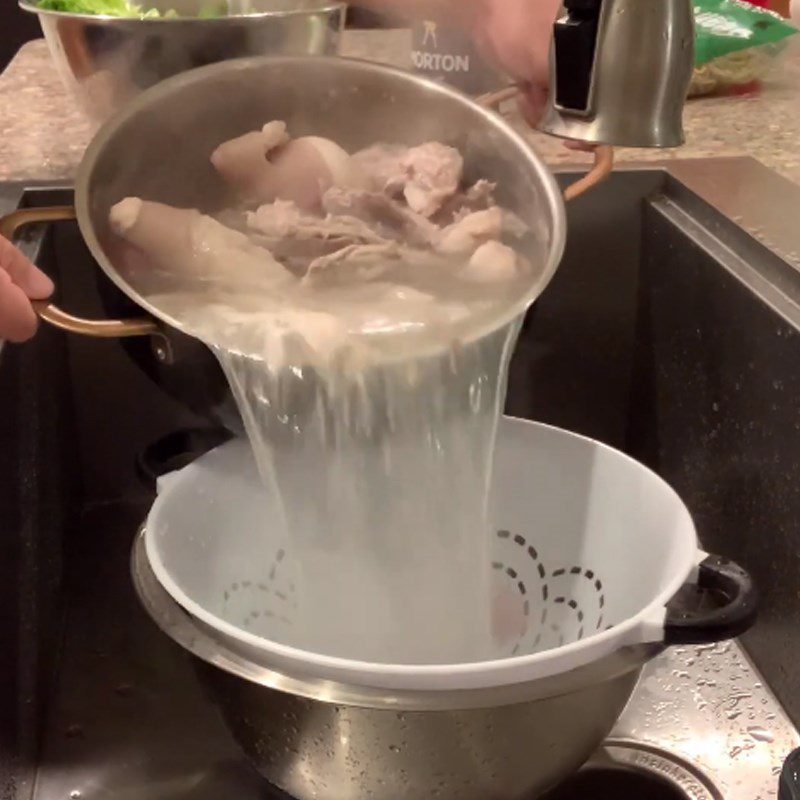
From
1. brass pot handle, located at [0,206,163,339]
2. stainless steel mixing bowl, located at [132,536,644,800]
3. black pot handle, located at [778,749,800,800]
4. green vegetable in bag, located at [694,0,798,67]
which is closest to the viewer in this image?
black pot handle, located at [778,749,800,800]

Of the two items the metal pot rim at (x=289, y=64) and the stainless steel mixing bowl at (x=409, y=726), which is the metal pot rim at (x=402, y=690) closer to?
the stainless steel mixing bowl at (x=409, y=726)

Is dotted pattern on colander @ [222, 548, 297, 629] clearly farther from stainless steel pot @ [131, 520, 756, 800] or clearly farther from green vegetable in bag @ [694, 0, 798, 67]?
green vegetable in bag @ [694, 0, 798, 67]

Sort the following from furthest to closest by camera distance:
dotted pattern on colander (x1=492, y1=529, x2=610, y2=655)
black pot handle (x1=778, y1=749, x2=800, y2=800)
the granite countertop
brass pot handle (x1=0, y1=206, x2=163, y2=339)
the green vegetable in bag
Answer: the green vegetable in bag < the granite countertop < dotted pattern on colander (x1=492, y1=529, x2=610, y2=655) < brass pot handle (x1=0, y1=206, x2=163, y2=339) < black pot handle (x1=778, y1=749, x2=800, y2=800)

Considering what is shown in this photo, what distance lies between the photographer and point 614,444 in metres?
0.90

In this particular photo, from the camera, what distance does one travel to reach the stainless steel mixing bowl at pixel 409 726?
464 mm

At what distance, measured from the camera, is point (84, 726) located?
0.63 metres

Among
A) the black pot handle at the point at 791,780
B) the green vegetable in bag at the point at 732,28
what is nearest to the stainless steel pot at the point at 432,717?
the black pot handle at the point at 791,780

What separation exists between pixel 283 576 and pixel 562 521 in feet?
0.58

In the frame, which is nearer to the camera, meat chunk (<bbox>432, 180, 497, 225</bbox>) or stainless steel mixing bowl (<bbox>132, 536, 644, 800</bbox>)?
stainless steel mixing bowl (<bbox>132, 536, 644, 800</bbox>)

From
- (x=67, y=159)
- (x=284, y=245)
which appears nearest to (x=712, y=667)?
(x=284, y=245)

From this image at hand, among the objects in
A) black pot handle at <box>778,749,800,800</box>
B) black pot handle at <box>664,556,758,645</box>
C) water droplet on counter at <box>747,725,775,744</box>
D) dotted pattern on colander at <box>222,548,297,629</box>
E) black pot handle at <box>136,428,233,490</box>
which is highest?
black pot handle at <box>778,749,800,800</box>

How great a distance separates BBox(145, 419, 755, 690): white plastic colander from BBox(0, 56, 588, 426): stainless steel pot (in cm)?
9

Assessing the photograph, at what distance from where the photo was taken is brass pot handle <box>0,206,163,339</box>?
58 centimetres

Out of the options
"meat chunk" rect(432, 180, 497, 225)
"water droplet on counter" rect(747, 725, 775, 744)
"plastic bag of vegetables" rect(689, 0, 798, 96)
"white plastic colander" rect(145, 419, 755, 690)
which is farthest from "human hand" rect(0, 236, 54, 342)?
"plastic bag of vegetables" rect(689, 0, 798, 96)
